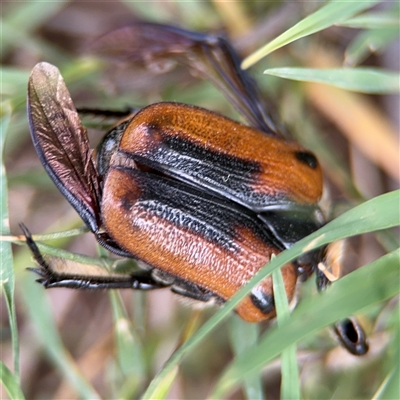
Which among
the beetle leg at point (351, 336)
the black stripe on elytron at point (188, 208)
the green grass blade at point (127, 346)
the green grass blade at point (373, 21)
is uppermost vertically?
the green grass blade at point (373, 21)

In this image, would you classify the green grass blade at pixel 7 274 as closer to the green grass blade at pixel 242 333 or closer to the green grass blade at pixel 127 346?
the green grass blade at pixel 127 346

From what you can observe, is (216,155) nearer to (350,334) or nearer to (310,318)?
(310,318)

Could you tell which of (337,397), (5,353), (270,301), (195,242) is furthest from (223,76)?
(5,353)

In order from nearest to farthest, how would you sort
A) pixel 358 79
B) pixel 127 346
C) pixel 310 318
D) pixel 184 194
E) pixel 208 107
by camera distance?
pixel 310 318, pixel 184 194, pixel 358 79, pixel 127 346, pixel 208 107

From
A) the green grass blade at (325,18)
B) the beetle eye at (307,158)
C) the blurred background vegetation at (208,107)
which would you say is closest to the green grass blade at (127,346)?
the blurred background vegetation at (208,107)

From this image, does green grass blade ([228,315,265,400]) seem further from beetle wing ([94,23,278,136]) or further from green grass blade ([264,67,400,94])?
green grass blade ([264,67,400,94])

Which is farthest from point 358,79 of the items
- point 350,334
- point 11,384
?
point 11,384
